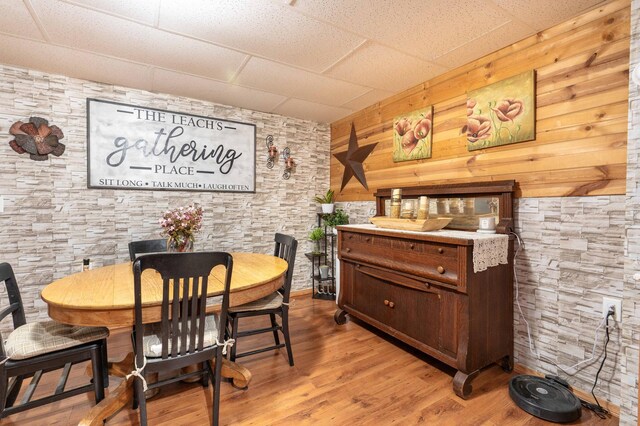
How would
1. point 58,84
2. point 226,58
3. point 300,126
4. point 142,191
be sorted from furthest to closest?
point 300,126 < point 142,191 < point 58,84 < point 226,58

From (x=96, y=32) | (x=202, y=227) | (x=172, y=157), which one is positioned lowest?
(x=202, y=227)

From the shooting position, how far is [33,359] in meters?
1.41

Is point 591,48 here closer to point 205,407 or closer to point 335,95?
point 335,95

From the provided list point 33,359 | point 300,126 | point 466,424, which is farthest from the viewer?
point 300,126

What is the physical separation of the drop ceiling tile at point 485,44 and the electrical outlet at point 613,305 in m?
1.78

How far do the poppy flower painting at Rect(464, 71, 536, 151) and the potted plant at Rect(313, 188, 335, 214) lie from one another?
1895 millimetres

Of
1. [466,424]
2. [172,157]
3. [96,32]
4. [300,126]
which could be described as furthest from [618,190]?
[172,157]

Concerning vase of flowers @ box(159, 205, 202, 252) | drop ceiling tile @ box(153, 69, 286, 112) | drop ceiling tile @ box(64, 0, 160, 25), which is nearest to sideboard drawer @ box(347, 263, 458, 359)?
vase of flowers @ box(159, 205, 202, 252)

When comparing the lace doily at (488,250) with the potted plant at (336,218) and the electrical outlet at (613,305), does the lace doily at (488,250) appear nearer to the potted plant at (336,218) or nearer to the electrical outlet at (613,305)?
the electrical outlet at (613,305)

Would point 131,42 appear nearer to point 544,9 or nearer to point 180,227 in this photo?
point 180,227

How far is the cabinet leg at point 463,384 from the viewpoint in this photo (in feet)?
5.94

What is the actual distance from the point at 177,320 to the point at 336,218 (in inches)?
101

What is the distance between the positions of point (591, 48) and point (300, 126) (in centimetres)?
291

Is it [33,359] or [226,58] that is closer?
[33,359]
